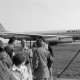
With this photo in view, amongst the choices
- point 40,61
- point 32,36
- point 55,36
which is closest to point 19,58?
point 40,61

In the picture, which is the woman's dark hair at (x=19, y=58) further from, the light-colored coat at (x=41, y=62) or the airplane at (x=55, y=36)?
the airplane at (x=55, y=36)

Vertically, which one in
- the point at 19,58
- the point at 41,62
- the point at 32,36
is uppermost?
the point at 19,58

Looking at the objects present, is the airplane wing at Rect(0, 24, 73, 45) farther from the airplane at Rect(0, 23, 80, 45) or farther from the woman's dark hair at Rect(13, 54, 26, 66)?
the woman's dark hair at Rect(13, 54, 26, 66)

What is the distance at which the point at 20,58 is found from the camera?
4535mm

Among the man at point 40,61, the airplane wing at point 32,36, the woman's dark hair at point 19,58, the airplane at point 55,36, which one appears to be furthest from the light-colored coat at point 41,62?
the airplane at point 55,36

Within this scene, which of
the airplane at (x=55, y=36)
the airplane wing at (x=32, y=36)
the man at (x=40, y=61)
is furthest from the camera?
the airplane at (x=55, y=36)

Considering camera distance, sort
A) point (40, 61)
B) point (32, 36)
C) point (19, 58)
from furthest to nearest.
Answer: point (32, 36) → point (40, 61) → point (19, 58)

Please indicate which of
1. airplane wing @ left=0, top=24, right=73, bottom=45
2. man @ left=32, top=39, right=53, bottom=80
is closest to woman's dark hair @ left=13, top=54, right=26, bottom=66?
man @ left=32, top=39, right=53, bottom=80

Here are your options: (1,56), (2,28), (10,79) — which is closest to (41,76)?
(1,56)

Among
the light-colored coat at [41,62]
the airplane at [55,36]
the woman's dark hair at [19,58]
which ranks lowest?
the airplane at [55,36]

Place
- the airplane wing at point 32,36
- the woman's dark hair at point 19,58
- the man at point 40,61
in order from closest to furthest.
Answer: the woman's dark hair at point 19,58, the man at point 40,61, the airplane wing at point 32,36

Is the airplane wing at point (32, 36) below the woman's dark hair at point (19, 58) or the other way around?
below

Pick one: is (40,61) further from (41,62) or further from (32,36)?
(32,36)

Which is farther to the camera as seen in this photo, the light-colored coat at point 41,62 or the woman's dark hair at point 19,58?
the light-colored coat at point 41,62
